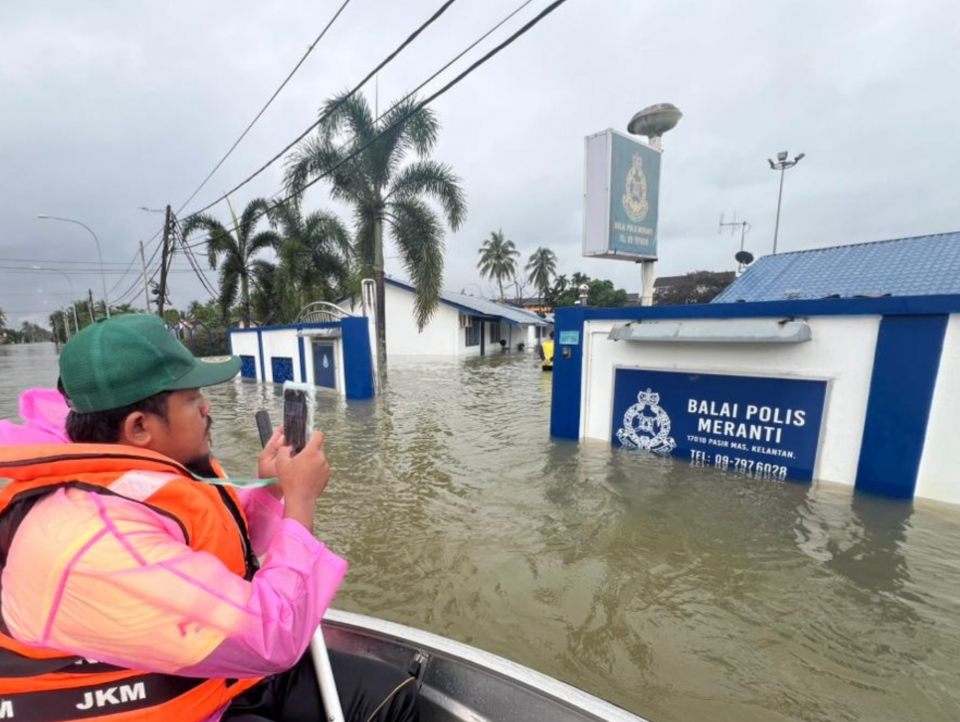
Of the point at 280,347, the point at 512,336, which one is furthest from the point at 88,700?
the point at 512,336

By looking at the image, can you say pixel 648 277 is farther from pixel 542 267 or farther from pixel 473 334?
pixel 542 267

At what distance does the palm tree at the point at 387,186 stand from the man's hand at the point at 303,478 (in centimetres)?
1136

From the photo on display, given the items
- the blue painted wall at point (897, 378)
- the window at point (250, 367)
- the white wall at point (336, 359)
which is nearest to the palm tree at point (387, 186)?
the white wall at point (336, 359)

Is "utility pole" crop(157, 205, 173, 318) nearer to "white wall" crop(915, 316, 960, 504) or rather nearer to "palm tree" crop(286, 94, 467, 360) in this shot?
"palm tree" crop(286, 94, 467, 360)

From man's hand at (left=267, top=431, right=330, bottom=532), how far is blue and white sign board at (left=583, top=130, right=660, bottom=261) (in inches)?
215

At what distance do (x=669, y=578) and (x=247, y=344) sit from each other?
15.4m

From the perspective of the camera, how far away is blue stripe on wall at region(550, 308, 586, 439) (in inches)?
249

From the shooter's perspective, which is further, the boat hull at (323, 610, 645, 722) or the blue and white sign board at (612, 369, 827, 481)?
the blue and white sign board at (612, 369, 827, 481)

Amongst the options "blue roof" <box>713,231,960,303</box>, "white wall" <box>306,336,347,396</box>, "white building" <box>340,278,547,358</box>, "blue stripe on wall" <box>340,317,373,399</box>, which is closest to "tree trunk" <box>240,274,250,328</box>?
"white building" <box>340,278,547,358</box>

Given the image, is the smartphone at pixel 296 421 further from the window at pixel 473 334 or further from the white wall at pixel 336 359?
the window at pixel 473 334

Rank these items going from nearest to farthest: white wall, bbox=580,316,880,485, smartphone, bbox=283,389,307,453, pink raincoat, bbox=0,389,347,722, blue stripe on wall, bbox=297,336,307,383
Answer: pink raincoat, bbox=0,389,347,722 → smartphone, bbox=283,389,307,453 → white wall, bbox=580,316,880,485 → blue stripe on wall, bbox=297,336,307,383

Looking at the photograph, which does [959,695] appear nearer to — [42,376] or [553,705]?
[553,705]

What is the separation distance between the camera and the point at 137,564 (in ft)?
2.70

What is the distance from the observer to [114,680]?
923 millimetres
